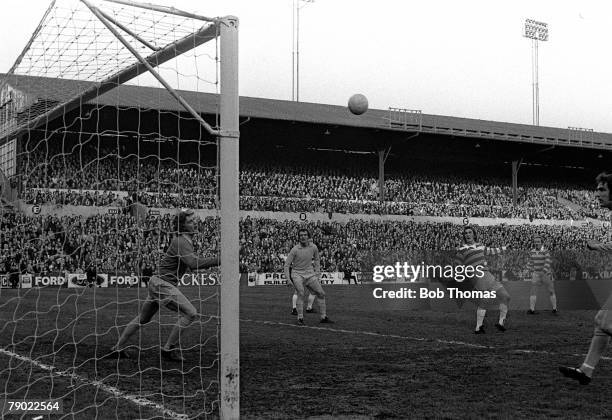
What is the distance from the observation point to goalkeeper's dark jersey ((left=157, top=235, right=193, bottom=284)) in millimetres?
9156

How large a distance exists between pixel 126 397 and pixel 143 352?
3.41 meters

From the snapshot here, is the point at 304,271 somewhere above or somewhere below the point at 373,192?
below

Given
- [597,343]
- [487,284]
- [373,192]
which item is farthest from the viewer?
[373,192]

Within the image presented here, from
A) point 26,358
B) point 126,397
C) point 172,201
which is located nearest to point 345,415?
point 126,397

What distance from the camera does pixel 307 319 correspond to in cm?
1623

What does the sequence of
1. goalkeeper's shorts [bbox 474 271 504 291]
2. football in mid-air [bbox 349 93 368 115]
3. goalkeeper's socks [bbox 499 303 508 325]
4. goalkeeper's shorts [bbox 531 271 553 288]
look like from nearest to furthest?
goalkeeper's shorts [bbox 474 271 504 291]
goalkeeper's socks [bbox 499 303 508 325]
goalkeeper's shorts [bbox 531 271 553 288]
football in mid-air [bbox 349 93 368 115]

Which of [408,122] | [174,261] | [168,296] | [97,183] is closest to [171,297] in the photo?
[168,296]

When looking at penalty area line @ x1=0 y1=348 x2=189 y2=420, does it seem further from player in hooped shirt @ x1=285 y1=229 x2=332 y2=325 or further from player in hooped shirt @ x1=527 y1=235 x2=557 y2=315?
player in hooped shirt @ x1=527 y1=235 x2=557 y2=315

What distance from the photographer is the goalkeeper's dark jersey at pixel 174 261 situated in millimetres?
9156

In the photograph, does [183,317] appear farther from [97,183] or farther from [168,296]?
[97,183]

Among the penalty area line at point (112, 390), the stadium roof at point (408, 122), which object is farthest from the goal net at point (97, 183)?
the stadium roof at point (408, 122)

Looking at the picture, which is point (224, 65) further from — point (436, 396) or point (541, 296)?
point (541, 296)

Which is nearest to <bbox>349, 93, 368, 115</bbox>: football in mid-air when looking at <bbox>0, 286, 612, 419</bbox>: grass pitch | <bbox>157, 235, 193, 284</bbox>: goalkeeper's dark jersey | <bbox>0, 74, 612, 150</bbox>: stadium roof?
<bbox>0, 74, 612, 150</bbox>: stadium roof

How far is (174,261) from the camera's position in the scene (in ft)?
31.1
